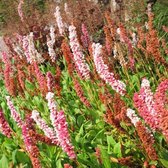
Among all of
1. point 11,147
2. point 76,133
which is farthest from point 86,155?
point 11,147

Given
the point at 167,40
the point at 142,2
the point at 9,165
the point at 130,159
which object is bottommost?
the point at 130,159

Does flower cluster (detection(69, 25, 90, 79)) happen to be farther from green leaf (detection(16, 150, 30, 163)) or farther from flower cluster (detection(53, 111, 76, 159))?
flower cluster (detection(53, 111, 76, 159))

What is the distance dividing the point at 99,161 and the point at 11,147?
1665 millimetres

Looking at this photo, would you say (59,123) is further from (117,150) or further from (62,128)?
(117,150)

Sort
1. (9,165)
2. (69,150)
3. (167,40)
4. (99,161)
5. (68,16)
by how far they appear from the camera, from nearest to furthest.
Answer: (69,150) < (99,161) < (9,165) < (167,40) < (68,16)

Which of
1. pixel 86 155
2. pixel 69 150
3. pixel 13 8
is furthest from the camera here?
pixel 13 8

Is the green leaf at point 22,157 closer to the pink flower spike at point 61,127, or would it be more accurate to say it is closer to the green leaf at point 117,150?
the green leaf at point 117,150

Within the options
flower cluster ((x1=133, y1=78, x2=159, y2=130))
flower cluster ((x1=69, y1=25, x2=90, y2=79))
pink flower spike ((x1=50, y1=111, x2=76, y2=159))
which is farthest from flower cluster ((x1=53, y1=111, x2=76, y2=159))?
flower cluster ((x1=69, y1=25, x2=90, y2=79))

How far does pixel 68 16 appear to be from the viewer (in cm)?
1009

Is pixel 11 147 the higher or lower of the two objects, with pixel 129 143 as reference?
higher

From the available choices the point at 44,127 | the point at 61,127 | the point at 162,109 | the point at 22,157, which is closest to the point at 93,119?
the point at 22,157

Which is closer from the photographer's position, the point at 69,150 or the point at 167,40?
the point at 69,150

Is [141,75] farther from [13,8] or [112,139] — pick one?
[13,8]

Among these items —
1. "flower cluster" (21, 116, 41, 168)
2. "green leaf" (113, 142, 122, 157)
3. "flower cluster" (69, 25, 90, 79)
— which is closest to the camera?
"flower cluster" (21, 116, 41, 168)
